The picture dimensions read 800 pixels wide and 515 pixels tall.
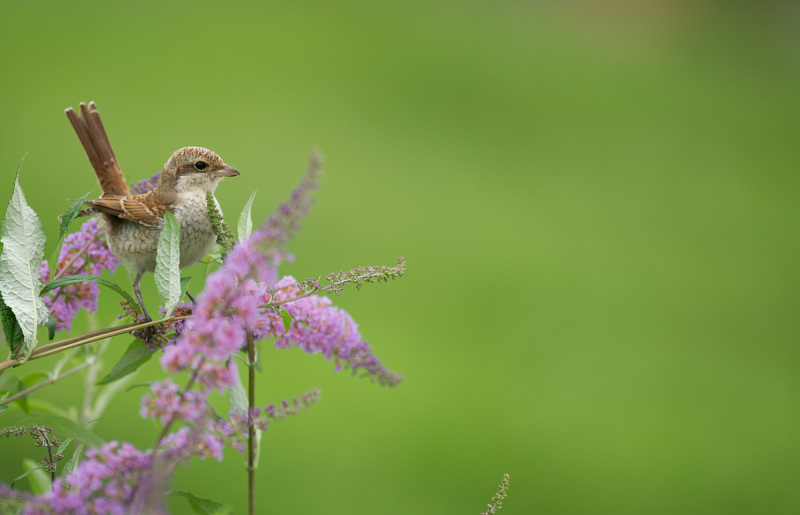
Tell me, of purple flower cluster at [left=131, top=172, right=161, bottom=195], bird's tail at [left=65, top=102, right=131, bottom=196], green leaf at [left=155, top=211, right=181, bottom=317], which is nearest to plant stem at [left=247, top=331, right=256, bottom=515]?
green leaf at [left=155, top=211, right=181, bottom=317]

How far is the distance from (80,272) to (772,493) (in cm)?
494

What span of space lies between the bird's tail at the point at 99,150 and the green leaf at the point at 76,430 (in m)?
1.10

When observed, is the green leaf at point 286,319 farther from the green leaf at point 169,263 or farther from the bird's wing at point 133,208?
the bird's wing at point 133,208

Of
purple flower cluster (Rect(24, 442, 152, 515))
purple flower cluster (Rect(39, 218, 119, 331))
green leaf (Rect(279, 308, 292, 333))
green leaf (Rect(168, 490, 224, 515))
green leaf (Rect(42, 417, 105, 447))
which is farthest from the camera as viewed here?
purple flower cluster (Rect(39, 218, 119, 331))

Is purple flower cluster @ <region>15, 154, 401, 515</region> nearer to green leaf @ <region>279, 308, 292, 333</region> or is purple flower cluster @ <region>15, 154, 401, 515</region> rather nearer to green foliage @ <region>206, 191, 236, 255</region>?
green foliage @ <region>206, 191, 236, 255</region>

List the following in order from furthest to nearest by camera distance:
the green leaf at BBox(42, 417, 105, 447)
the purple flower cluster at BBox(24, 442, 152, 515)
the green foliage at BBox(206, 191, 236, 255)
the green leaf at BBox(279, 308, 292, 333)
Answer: the green leaf at BBox(279, 308, 292, 333) → the green foliage at BBox(206, 191, 236, 255) → the green leaf at BBox(42, 417, 105, 447) → the purple flower cluster at BBox(24, 442, 152, 515)

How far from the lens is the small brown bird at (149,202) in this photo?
176 centimetres

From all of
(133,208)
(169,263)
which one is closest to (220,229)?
(169,263)

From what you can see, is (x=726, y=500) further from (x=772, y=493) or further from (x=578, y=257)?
(x=578, y=257)

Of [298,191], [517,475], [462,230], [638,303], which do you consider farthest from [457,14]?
[298,191]

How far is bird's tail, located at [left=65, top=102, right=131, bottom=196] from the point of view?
78.1 inches

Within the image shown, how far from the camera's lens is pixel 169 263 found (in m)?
1.26

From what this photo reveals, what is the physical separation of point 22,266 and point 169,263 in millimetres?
213

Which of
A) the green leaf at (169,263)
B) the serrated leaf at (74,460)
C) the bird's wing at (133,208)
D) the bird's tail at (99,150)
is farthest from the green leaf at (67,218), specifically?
the bird's tail at (99,150)
